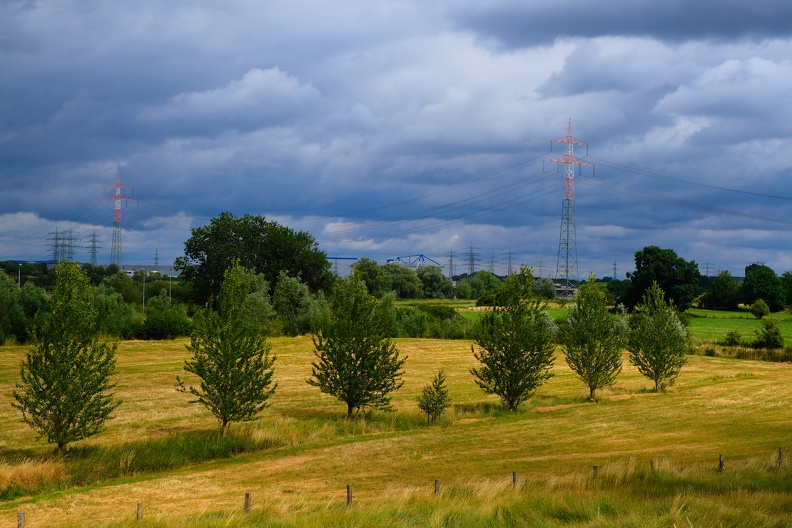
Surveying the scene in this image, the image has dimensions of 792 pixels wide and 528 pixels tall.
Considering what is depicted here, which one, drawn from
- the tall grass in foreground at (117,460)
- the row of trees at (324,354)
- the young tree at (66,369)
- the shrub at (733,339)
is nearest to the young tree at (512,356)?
the row of trees at (324,354)

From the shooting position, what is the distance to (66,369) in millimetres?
29953

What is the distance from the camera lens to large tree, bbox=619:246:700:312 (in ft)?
383

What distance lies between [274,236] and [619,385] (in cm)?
6174

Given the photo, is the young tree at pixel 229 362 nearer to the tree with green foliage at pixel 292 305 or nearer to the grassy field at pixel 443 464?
the grassy field at pixel 443 464

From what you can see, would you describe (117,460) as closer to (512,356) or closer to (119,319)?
(512,356)

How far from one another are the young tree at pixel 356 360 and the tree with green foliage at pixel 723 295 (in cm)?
11456

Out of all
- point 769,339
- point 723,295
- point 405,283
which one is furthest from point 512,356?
point 405,283

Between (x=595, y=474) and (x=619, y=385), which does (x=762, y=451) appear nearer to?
(x=595, y=474)

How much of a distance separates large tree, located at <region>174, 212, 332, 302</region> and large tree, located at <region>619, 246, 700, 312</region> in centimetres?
4870

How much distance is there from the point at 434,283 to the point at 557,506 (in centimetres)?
15450

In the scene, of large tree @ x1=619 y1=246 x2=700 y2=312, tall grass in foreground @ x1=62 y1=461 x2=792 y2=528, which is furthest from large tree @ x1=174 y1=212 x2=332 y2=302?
tall grass in foreground @ x1=62 y1=461 x2=792 y2=528

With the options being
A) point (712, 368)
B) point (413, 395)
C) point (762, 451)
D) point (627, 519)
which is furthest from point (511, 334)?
point (712, 368)

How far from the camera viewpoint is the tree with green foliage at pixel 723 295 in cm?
13807

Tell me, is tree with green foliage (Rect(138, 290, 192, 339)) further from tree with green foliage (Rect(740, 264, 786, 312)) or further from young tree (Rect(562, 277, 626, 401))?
tree with green foliage (Rect(740, 264, 786, 312))
